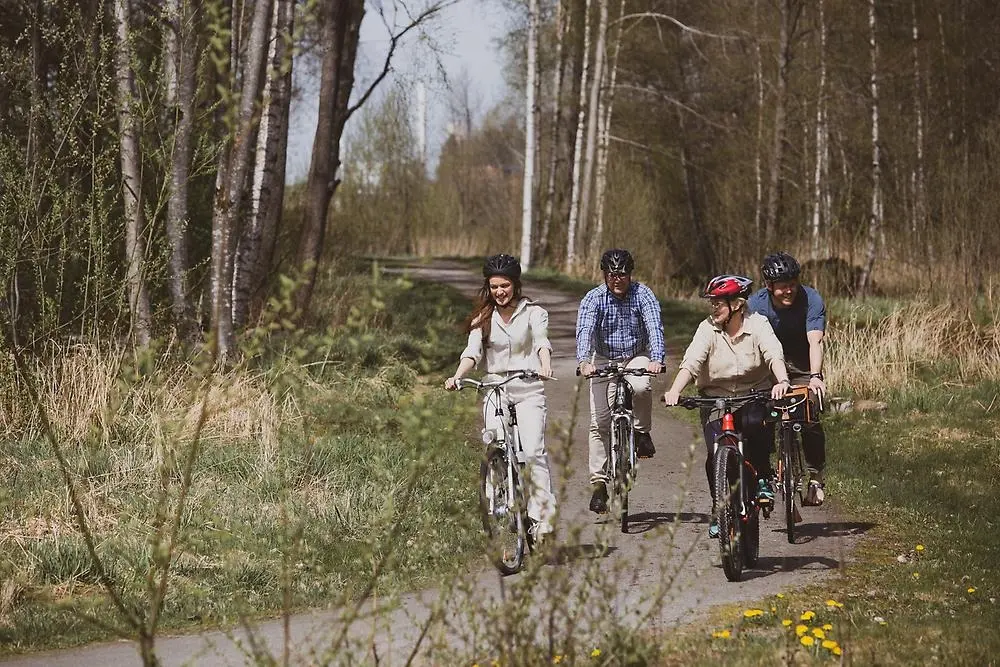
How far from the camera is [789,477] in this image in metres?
8.66

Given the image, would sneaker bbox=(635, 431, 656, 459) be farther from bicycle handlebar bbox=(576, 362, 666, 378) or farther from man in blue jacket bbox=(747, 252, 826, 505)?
man in blue jacket bbox=(747, 252, 826, 505)

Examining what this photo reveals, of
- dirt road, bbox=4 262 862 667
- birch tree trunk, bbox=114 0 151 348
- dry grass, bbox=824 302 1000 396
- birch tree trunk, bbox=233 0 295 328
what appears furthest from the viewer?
dry grass, bbox=824 302 1000 396

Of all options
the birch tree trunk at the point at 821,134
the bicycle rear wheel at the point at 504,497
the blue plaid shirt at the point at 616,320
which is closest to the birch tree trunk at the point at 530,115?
the birch tree trunk at the point at 821,134

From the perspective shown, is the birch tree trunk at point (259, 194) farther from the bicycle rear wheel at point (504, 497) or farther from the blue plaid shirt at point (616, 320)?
the bicycle rear wheel at point (504, 497)

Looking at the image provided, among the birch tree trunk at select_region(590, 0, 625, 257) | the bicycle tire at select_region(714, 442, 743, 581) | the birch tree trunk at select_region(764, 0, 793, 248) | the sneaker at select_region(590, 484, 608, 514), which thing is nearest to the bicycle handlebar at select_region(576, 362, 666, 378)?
the sneaker at select_region(590, 484, 608, 514)

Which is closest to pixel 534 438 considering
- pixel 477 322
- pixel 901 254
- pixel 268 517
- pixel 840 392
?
pixel 477 322

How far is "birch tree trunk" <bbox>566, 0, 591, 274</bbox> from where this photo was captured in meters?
30.6

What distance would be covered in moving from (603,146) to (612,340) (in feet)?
79.9

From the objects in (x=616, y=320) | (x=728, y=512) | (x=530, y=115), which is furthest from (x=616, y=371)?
(x=530, y=115)

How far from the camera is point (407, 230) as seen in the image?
4288 cm

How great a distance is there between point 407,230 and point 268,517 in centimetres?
3438

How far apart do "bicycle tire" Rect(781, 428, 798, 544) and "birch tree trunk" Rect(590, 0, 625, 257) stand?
2039 cm

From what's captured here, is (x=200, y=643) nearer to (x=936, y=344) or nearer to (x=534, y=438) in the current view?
(x=534, y=438)

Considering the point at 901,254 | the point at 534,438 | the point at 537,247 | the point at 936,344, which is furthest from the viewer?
the point at 537,247
